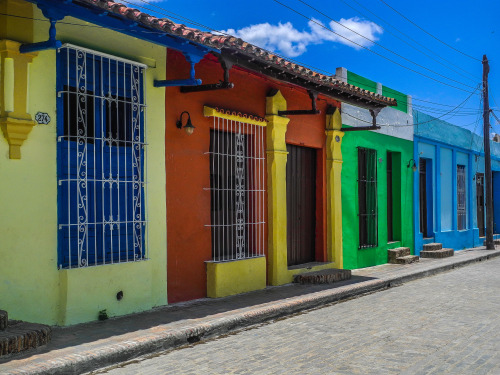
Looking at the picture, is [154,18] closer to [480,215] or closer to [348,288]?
[348,288]

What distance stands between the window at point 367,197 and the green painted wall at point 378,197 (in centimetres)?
20

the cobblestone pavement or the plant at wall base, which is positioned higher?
the plant at wall base

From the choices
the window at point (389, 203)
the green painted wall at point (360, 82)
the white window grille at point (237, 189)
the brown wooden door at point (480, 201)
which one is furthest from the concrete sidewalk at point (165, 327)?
the brown wooden door at point (480, 201)

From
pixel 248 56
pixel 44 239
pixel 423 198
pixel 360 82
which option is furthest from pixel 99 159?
pixel 423 198

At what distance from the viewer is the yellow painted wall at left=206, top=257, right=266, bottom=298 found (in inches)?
332

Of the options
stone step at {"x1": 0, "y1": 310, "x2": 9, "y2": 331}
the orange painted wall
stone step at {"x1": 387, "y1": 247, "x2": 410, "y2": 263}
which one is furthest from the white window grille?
stone step at {"x1": 387, "y1": 247, "x2": 410, "y2": 263}

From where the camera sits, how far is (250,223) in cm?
953

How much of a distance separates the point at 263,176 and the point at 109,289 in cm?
380

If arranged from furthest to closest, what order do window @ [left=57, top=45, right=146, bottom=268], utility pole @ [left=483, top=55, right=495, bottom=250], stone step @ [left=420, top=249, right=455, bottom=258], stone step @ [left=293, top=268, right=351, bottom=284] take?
1. utility pole @ [left=483, top=55, right=495, bottom=250]
2. stone step @ [left=420, top=249, right=455, bottom=258]
3. stone step @ [left=293, top=268, right=351, bottom=284]
4. window @ [left=57, top=45, right=146, bottom=268]

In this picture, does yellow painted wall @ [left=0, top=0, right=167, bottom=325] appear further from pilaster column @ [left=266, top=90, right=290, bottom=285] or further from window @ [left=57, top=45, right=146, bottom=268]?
pilaster column @ [left=266, top=90, right=290, bottom=285]

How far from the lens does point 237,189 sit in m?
9.32

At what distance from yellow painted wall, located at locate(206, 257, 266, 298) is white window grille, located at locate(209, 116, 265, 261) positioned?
0.18 meters

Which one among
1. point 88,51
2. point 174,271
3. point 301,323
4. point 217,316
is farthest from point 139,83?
point 301,323

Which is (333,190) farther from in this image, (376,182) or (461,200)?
(461,200)
